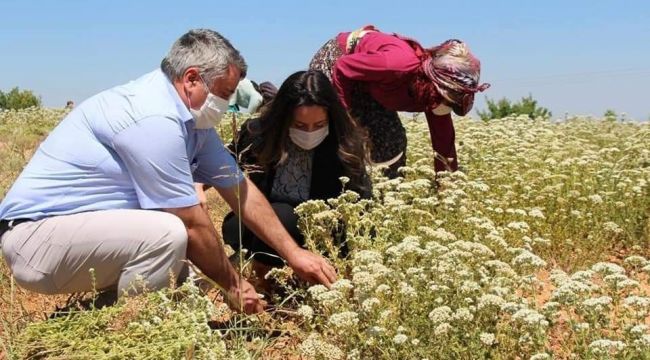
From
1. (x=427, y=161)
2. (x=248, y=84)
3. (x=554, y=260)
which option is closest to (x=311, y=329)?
(x=554, y=260)

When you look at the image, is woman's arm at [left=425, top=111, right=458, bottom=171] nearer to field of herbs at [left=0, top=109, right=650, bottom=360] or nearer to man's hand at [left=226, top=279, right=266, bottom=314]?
field of herbs at [left=0, top=109, right=650, bottom=360]

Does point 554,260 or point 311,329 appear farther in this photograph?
point 554,260

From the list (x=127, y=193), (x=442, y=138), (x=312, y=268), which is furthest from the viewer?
(x=442, y=138)

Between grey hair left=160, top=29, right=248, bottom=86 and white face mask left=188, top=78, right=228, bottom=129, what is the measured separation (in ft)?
0.23

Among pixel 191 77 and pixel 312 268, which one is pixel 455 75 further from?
pixel 191 77

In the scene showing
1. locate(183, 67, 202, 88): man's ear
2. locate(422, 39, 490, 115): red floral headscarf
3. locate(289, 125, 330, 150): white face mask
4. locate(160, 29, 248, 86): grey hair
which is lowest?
locate(289, 125, 330, 150): white face mask

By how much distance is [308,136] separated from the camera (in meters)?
3.95

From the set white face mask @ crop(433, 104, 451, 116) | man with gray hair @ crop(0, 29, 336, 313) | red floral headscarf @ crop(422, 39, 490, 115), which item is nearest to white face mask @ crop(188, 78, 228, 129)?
man with gray hair @ crop(0, 29, 336, 313)

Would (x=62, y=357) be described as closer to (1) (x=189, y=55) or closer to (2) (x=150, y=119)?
(2) (x=150, y=119)

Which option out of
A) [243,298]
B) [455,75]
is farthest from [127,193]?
[455,75]

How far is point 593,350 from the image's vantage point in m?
2.36

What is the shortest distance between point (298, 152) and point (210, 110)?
1045mm

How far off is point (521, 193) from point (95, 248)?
110 inches

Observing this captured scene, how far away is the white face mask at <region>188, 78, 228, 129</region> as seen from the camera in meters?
3.13
